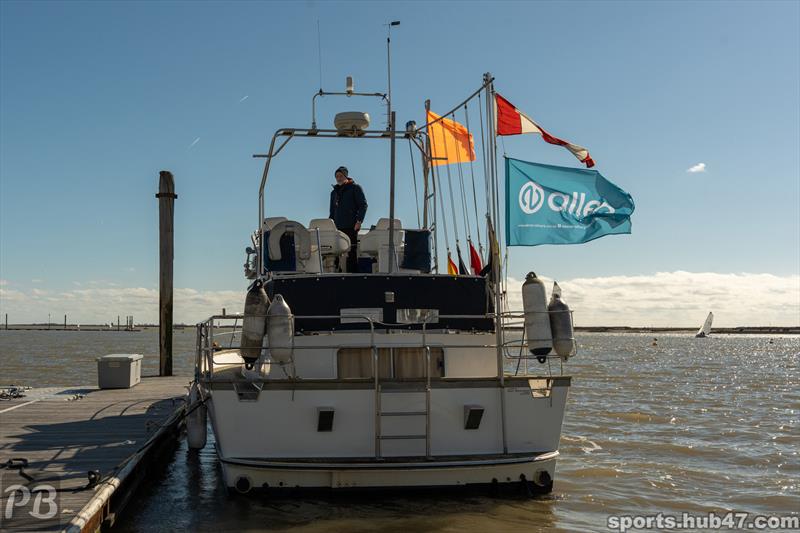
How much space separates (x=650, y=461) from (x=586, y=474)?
178 centimetres

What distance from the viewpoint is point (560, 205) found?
9531 mm

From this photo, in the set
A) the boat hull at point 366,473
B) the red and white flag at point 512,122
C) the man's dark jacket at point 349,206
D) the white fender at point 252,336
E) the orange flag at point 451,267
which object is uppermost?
the red and white flag at point 512,122

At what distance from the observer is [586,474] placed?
1127 cm

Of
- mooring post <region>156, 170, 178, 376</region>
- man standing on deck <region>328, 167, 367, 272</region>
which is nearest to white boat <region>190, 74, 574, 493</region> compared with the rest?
man standing on deck <region>328, 167, 367, 272</region>

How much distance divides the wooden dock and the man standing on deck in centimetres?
396

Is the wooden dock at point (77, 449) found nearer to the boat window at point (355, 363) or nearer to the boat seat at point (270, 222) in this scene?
the boat window at point (355, 363)

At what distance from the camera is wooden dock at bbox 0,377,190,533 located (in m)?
6.64

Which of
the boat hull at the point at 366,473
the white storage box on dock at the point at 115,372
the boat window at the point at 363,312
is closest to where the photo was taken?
the boat hull at the point at 366,473

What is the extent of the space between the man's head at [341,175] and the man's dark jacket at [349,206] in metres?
0.10

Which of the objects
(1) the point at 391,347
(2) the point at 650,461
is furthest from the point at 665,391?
(1) the point at 391,347

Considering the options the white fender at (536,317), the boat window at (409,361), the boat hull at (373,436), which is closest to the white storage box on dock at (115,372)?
the boat hull at (373,436)

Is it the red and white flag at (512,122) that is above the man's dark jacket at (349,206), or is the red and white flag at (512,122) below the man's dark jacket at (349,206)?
above

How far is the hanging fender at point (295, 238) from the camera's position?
10180mm

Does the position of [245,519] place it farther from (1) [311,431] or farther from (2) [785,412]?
(2) [785,412]
